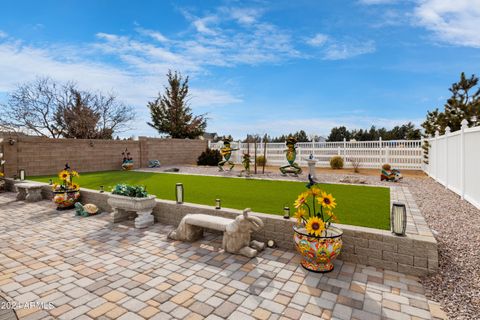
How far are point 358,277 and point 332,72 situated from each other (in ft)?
33.0

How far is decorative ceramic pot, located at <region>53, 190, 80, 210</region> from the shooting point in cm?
701

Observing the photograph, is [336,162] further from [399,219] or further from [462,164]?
[399,219]

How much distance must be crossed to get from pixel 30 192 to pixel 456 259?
1095cm

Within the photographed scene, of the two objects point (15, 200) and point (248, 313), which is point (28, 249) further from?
point (15, 200)

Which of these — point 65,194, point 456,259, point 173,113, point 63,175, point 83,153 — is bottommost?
point 456,259

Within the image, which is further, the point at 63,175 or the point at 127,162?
the point at 127,162

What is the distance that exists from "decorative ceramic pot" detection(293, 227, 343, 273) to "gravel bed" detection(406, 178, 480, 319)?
3.55 feet

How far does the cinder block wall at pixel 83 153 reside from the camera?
1159cm

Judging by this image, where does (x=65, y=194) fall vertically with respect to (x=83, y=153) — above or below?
below

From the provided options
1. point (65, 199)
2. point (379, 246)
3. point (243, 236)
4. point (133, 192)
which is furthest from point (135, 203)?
point (379, 246)

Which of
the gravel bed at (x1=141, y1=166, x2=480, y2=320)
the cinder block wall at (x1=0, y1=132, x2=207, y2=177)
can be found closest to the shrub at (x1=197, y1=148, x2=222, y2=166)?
the cinder block wall at (x1=0, y1=132, x2=207, y2=177)

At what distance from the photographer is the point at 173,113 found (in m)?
26.3

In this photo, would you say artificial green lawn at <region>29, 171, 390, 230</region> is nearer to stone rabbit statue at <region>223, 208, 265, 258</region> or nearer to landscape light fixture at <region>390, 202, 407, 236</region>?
landscape light fixture at <region>390, 202, 407, 236</region>

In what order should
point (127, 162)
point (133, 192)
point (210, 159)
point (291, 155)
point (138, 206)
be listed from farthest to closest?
point (210, 159)
point (127, 162)
point (291, 155)
point (133, 192)
point (138, 206)
